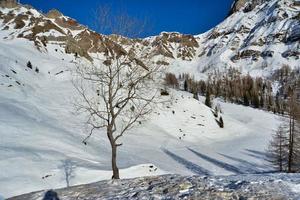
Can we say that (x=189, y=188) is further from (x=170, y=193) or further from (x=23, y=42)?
(x=23, y=42)

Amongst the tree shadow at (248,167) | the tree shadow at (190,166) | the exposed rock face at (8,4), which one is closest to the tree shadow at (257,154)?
the tree shadow at (248,167)

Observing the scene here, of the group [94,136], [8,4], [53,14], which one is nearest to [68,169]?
[94,136]

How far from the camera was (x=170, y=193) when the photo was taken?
1163 cm

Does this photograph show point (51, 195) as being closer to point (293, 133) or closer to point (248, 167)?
point (293, 133)

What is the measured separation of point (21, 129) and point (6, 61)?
35205 millimetres

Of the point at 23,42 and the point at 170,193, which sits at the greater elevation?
the point at 23,42

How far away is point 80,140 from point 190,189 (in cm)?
2703

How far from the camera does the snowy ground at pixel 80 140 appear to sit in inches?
928

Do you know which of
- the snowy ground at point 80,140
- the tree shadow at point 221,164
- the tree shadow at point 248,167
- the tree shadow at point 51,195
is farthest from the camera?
the tree shadow at point 248,167

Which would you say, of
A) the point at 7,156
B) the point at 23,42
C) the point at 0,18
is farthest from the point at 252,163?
the point at 0,18

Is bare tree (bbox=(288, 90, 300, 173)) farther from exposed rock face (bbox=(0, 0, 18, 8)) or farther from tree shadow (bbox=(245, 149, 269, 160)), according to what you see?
exposed rock face (bbox=(0, 0, 18, 8))

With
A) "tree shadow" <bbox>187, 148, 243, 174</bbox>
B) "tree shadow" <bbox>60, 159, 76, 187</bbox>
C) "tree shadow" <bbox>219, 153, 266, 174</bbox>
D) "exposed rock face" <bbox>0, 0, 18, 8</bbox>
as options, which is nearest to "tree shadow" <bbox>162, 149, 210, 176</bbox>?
"tree shadow" <bbox>187, 148, 243, 174</bbox>

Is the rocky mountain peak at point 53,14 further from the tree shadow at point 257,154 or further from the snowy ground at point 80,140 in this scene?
the tree shadow at point 257,154

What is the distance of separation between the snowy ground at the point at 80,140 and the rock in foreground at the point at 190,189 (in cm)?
734
